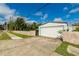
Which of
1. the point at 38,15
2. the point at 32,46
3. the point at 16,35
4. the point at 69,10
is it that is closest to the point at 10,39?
the point at 16,35

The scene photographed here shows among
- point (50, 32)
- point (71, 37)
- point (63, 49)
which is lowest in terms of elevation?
point (63, 49)

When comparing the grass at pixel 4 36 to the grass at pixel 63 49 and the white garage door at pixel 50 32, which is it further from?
the grass at pixel 63 49

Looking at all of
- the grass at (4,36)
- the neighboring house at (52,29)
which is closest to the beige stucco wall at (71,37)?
the neighboring house at (52,29)

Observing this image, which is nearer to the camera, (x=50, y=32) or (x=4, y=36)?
(x=4, y=36)

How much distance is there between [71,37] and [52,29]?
782 mm

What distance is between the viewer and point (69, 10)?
7535 mm

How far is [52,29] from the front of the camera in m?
8.00

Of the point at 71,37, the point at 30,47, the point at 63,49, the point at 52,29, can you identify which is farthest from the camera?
the point at 71,37

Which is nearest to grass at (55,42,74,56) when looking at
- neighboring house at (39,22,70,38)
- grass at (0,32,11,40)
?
neighboring house at (39,22,70,38)

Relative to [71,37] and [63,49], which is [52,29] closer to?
[71,37]

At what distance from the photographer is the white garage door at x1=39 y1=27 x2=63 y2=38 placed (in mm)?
7927

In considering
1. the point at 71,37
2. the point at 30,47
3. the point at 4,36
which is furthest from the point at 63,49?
the point at 4,36

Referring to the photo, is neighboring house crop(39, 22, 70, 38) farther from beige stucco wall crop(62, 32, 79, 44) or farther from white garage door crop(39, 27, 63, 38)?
beige stucco wall crop(62, 32, 79, 44)

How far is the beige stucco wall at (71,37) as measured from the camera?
309 inches
